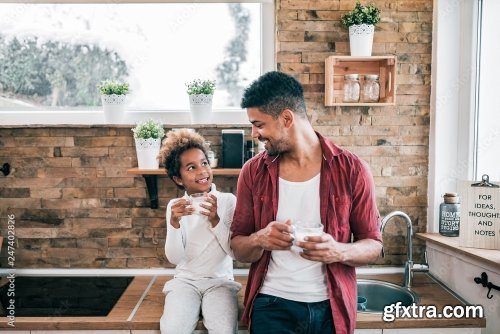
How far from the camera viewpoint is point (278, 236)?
5.31 feet

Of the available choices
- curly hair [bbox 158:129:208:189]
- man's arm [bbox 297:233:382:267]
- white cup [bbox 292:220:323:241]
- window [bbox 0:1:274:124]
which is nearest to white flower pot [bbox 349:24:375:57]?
window [bbox 0:1:274:124]

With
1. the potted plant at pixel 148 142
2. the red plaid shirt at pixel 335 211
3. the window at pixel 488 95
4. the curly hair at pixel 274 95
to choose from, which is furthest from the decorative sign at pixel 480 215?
the potted plant at pixel 148 142

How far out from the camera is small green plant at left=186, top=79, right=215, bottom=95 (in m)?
2.45

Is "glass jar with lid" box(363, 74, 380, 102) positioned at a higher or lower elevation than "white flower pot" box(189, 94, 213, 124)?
higher

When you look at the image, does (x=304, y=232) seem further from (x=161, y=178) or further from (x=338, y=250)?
(x=161, y=178)

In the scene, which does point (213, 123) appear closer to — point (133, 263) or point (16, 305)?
point (133, 263)

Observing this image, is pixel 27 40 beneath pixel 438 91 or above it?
above

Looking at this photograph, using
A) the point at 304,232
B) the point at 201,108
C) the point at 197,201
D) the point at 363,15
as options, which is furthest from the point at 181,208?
the point at 363,15

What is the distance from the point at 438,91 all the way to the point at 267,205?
128 cm

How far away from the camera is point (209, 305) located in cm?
194

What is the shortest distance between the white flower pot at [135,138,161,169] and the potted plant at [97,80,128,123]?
23 centimetres

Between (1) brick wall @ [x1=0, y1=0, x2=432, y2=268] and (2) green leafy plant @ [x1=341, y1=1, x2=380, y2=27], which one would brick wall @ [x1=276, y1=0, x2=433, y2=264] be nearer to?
(1) brick wall @ [x1=0, y1=0, x2=432, y2=268]

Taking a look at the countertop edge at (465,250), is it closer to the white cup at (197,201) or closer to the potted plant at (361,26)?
the potted plant at (361,26)

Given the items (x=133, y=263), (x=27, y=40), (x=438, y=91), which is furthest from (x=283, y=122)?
(x=27, y=40)
